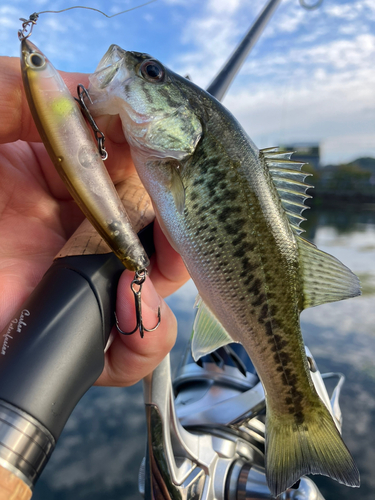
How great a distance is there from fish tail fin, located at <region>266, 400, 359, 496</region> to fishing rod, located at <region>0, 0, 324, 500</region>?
605 millimetres

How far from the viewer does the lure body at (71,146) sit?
70cm

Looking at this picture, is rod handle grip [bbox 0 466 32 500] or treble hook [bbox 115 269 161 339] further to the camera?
treble hook [bbox 115 269 161 339]

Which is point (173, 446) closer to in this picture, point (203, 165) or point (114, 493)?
point (203, 165)

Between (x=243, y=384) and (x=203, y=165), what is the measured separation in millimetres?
1333

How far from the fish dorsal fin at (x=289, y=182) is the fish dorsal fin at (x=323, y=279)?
0.32 feet

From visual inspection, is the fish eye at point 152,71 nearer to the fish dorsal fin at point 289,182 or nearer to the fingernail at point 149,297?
the fish dorsal fin at point 289,182

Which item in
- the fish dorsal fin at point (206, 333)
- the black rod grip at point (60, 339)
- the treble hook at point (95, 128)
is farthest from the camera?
the fish dorsal fin at point (206, 333)

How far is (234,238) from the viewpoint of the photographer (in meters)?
0.96

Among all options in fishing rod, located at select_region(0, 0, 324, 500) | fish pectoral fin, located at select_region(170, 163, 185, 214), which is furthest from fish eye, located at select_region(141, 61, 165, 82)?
fishing rod, located at select_region(0, 0, 324, 500)

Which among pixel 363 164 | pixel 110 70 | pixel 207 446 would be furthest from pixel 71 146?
pixel 363 164

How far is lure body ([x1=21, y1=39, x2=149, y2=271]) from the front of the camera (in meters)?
0.70

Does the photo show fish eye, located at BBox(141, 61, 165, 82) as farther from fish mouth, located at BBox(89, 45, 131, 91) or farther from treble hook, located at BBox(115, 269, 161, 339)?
treble hook, located at BBox(115, 269, 161, 339)

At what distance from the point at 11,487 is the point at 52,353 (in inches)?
9.3

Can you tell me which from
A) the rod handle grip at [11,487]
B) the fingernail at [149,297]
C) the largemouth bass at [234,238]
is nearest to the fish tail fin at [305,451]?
the largemouth bass at [234,238]
